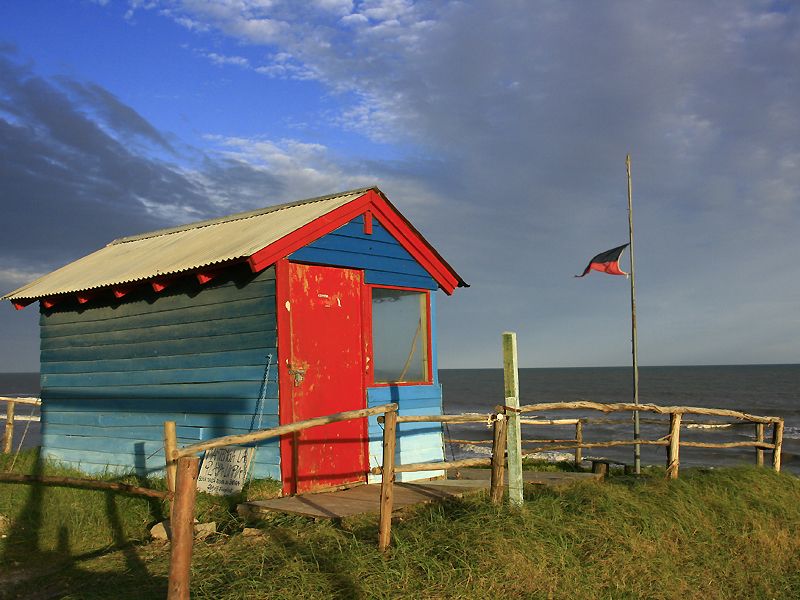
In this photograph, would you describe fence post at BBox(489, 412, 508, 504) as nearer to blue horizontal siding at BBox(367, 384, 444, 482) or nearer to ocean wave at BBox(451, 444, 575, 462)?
blue horizontal siding at BBox(367, 384, 444, 482)

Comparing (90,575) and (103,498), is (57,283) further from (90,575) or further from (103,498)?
(90,575)

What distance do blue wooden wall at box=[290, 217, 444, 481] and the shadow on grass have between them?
10.6ft

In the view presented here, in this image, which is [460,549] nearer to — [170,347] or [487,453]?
[170,347]

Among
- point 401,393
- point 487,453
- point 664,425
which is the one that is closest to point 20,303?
point 401,393

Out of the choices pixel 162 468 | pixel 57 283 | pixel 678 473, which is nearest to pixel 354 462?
pixel 162 468

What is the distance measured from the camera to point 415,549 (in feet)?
20.4

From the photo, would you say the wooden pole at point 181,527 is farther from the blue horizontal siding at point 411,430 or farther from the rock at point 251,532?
the blue horizontal siding at point 411,430

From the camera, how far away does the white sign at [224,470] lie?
8.73 meters

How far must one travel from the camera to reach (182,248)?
10.8 m

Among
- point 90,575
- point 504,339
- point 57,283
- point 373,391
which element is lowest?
point 90,575

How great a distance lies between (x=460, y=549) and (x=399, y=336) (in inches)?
187

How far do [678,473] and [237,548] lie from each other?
6.03 metres

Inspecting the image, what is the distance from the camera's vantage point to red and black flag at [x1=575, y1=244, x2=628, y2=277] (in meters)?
12.9

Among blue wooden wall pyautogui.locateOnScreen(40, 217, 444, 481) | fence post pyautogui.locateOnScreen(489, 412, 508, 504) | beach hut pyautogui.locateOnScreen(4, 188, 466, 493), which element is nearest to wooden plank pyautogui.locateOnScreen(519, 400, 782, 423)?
fence post pyautogui.locateOnScreen(489, 412, 508, 504)
